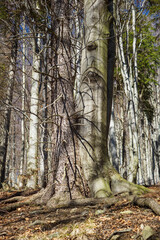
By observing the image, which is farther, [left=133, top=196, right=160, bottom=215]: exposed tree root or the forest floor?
[left=133, top=196, right=160, bottom=215]: exposed tree root

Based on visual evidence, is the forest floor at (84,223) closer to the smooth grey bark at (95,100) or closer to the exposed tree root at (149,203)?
the exposed tree root at (149,203)

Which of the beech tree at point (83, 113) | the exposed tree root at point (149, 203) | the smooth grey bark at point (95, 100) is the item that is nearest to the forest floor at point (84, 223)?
the exposed tree root at point (149, 203)

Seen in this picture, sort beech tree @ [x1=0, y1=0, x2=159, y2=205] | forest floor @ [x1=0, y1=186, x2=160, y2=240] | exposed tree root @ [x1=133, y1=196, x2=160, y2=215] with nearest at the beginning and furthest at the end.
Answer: forest floor @ [x1=0, y1=186, x2=160, y2=240], exposed tree root @ [x1=133, y1=196, x2=160, y2=215], beech tree @ [x1=0, y1=0, x2=159, y2=205]

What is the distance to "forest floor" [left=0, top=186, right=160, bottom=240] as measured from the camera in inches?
78.7

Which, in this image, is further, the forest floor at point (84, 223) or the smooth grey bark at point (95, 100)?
the smooth grey bark at point (95, 100)

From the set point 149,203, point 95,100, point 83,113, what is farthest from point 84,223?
point 95,100

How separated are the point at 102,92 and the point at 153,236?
2.79 metres

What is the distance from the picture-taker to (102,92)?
405 cm

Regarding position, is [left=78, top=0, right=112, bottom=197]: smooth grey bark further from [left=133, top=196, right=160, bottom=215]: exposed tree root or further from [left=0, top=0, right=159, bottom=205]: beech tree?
[left=133, top=196, right=160, bottom=215]: exposed tree root

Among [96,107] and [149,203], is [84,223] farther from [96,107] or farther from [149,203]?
[96,107]

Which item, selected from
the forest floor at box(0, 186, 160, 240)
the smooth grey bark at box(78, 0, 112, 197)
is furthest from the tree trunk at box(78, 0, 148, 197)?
the forest floor at box(0, 186, 160, 240)

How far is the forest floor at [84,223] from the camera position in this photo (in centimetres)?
200

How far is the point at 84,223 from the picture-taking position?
7.61 feet

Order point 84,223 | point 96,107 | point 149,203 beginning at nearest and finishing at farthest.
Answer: point 84,223
point 149,203
point 96,107
